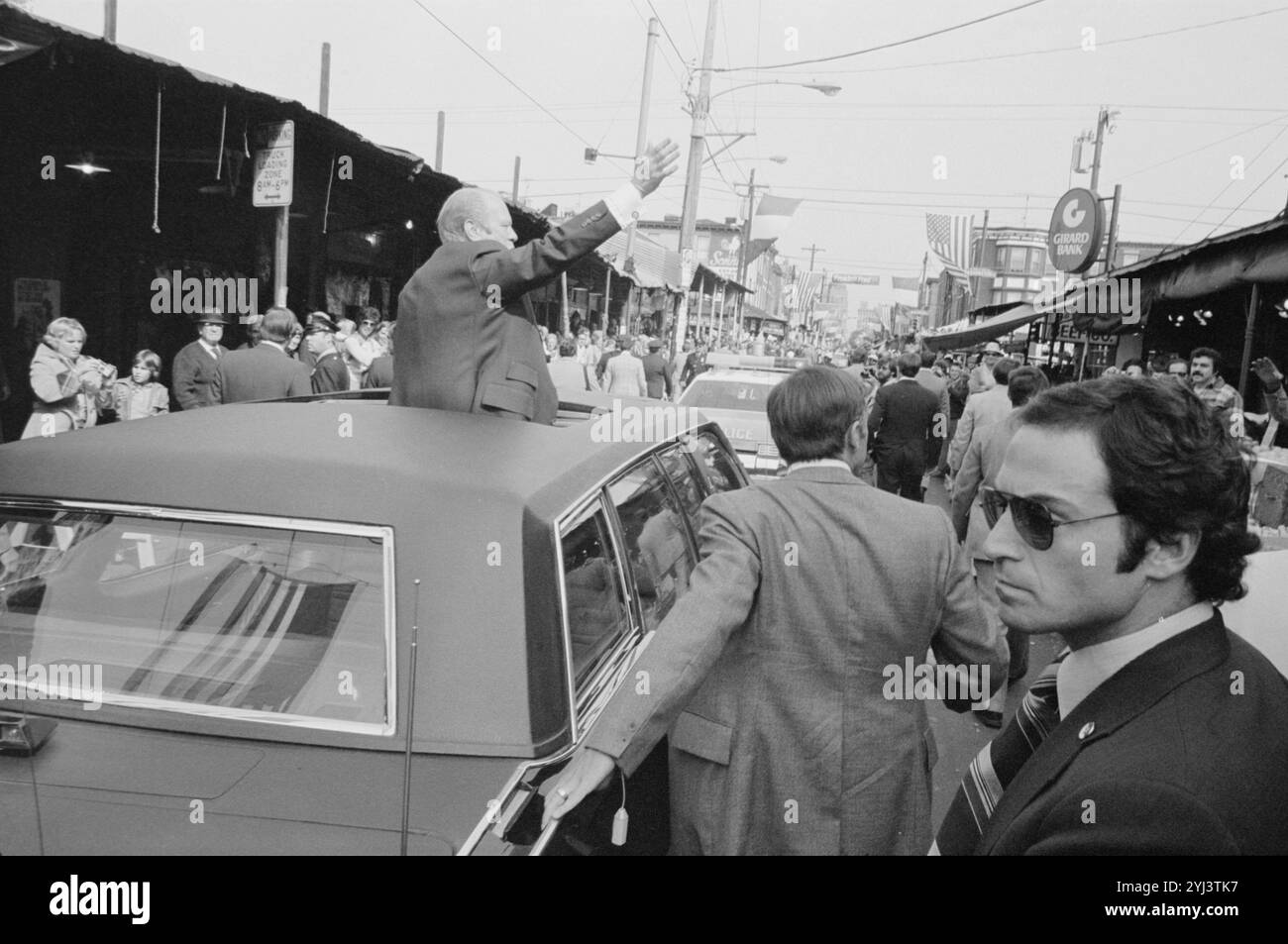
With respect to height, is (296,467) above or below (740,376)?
below

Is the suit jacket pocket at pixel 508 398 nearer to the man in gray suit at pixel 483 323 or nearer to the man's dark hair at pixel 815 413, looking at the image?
the man in gray suit at pixel 483 323

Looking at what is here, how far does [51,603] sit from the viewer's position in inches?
83.7

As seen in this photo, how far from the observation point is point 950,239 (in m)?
26.3

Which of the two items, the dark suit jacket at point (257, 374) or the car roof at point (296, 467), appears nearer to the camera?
the car roof at point (296, 467)

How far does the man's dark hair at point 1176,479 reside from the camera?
4.12 ft

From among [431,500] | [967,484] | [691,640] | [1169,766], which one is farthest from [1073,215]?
[1169,766]

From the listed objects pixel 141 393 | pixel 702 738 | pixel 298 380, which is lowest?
pixel 702 738

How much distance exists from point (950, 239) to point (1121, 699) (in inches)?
1071

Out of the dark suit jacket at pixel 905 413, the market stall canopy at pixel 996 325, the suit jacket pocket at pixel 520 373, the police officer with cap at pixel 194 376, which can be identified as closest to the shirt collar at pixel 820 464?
the suit jacket pocket at pixel 520 373

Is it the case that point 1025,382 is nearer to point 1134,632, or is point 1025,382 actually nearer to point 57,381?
point 1134,632

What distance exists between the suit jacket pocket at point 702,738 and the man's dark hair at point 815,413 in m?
0.68
